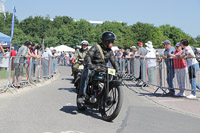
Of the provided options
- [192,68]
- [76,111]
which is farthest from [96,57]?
[192,68]

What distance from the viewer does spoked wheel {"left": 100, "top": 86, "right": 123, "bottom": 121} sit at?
5.92 m

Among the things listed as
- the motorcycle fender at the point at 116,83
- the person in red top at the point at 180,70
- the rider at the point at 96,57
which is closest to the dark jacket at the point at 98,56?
the rider at the point at 96,57

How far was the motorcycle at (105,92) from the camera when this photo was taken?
6035 mm

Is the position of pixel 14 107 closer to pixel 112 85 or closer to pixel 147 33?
pixel 112 85

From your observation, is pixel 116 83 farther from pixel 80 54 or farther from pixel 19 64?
pixel 19 64

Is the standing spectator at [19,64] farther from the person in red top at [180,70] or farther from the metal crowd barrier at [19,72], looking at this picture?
the person in red top at [180,70]

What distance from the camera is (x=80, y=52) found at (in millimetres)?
11336

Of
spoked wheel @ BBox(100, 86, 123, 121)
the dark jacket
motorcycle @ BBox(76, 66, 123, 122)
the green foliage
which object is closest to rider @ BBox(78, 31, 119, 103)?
the dark jacket

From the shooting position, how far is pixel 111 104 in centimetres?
620

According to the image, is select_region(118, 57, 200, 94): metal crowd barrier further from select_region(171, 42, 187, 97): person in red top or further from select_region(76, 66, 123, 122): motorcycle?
select_region(76, 66, 123, 122): motorcycle

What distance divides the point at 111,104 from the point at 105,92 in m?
0.27

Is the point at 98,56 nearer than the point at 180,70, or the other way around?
the point at 98,56

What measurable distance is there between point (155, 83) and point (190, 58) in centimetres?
228

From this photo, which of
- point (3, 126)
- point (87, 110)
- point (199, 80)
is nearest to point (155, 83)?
point (199, 80)
